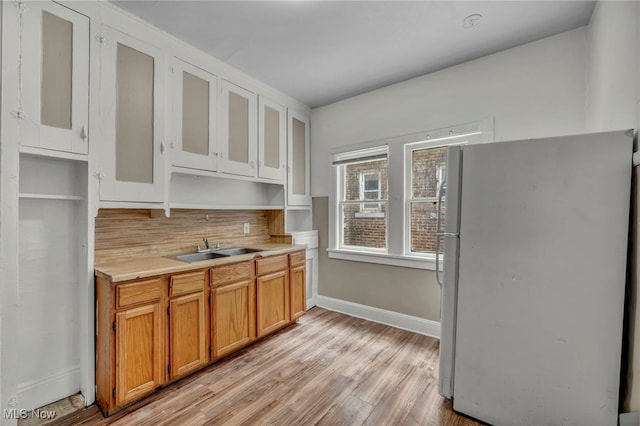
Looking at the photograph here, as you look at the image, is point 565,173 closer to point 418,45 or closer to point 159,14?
point 418,45

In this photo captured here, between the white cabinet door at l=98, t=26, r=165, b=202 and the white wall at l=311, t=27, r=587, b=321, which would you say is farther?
the white wall at l=311, t=27, r=587, b=321

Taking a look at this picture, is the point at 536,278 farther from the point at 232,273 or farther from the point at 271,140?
the point at 271,140

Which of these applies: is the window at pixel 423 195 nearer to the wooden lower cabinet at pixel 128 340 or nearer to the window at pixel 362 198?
the window at pixel 362 198

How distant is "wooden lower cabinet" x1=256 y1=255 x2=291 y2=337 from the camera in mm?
2789

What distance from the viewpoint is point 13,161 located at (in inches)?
65.2

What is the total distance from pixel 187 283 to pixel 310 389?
1.25 meters

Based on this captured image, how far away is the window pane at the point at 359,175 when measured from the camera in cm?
348

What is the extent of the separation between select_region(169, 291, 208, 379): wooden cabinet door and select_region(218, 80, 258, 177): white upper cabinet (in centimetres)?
129

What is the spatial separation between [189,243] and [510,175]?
281cm

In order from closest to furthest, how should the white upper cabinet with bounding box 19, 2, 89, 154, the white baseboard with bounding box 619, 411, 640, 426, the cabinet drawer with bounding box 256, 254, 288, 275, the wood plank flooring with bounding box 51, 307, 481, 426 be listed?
the white baseboard with bounding box 619, 411, 640, 426 → the white upper cabinet with bounding box 19, 2, 89, 154 → the wood plank flooring with bounding box 51, 307, 481, 426 → the cabinet drawer with bounding box 256, 254, 288, 275

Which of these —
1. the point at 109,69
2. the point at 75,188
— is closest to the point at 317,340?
the point at 75,188

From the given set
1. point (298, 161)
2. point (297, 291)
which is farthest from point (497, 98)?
point (297, 291)

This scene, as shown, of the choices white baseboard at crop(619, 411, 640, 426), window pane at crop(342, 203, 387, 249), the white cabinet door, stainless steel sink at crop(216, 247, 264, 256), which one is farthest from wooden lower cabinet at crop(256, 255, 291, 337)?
white baseboard at crop(619, 411, 640, 426)

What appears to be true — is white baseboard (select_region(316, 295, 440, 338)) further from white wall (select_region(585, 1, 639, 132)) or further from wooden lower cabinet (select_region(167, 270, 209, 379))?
white wall (select_region(585, 1, 639, 132))
